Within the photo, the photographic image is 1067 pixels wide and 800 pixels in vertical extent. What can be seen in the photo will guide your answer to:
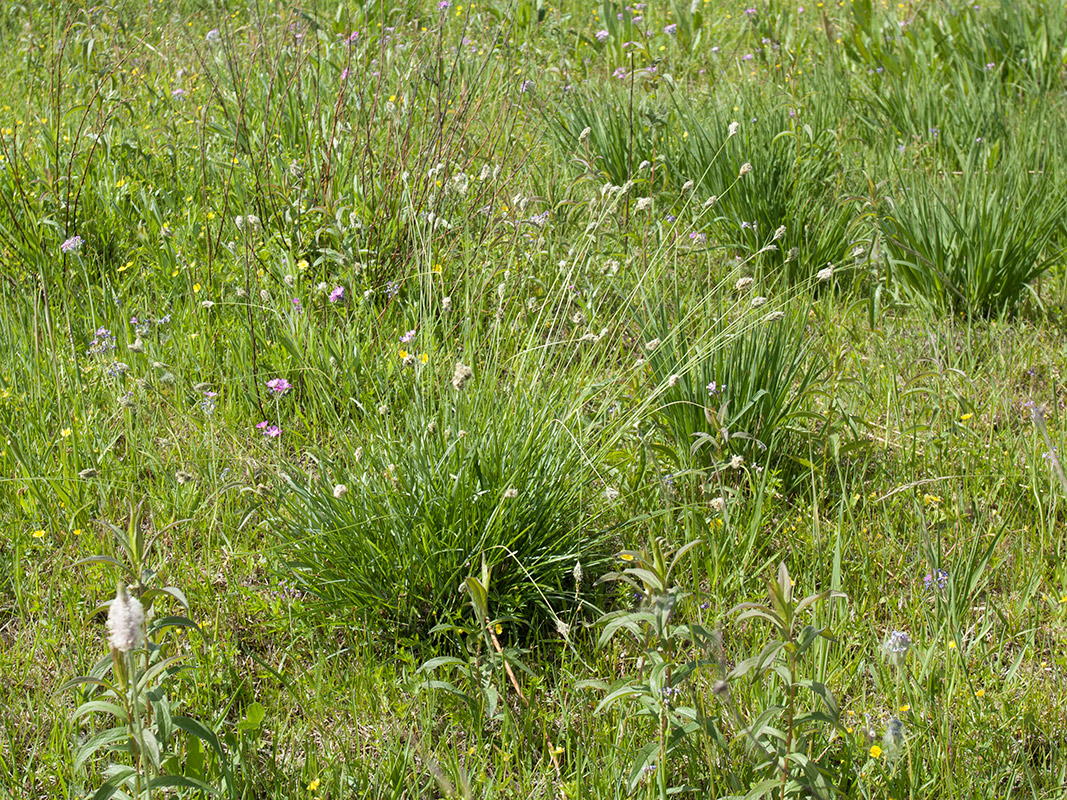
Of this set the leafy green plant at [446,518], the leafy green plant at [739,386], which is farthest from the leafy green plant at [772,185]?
the leafy green plant at [446,518]

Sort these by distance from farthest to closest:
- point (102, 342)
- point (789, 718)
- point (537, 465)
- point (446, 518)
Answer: point (102, 342) < point (537, 465) < point (446, 518) < point (789, 718)

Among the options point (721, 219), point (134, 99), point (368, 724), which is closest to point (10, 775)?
point (368, 724)

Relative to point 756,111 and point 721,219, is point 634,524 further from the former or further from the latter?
point 756,111

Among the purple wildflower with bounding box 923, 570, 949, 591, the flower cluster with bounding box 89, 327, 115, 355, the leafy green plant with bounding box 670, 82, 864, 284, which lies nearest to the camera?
the purple wildflower with bounding box 923, 570, 949, 591

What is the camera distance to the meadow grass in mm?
1488

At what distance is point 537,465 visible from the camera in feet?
6.13

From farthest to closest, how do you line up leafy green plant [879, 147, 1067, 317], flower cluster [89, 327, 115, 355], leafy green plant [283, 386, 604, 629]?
1. leafy green plant [879, 147, 1067, 317]
2. flower cluster [89, 327, 115, 355]
3. leafy green plant [283, 386, 604, 629]

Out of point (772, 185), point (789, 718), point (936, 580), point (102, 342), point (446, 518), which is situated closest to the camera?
point (789, 718)

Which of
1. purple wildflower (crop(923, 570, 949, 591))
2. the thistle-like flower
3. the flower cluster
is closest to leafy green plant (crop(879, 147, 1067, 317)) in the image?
purple wildflower (crop(923, 570, 949, 591))

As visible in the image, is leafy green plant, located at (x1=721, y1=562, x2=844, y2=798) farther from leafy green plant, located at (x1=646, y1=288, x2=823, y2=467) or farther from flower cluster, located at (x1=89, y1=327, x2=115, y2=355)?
flower cluster, located at (x1=89, y1=327, x2=115, y2=355)

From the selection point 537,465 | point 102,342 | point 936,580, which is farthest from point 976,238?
point 102,342

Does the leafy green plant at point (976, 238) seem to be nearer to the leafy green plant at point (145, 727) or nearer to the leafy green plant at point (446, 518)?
the leafy green plant at point (446, 518)

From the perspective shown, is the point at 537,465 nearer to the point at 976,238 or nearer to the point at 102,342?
the point at 102,342

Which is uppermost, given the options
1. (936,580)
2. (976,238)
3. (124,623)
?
(124,623)
